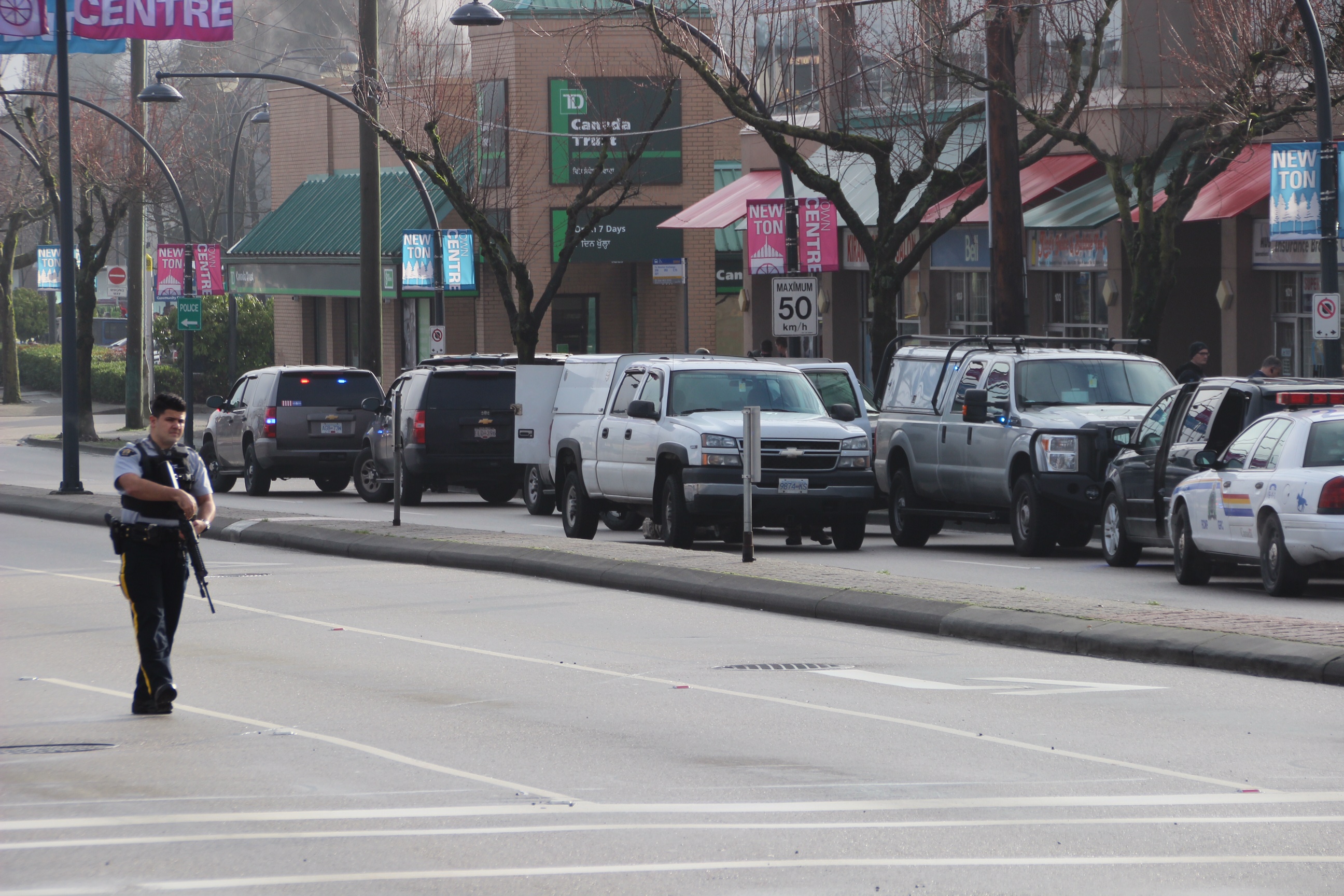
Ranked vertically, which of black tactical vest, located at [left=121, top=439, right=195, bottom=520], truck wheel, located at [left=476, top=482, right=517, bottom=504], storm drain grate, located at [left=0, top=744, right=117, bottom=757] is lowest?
storm drain grate, located at [left=0, top=744, right=117, bottom=757]

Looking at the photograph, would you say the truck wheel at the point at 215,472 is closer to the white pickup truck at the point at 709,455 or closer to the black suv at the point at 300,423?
the black suv at the point at 300,423

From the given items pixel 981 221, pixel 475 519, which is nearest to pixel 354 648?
pixel 475 519

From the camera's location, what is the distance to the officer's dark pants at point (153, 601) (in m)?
10.3

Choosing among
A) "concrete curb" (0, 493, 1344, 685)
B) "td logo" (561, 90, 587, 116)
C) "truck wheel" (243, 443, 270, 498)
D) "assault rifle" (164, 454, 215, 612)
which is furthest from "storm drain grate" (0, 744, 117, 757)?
"td logo" (561, 90, 587, 116)

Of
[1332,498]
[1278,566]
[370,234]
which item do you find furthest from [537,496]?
[1332,498]

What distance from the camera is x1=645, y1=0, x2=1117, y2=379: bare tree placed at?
2703cm

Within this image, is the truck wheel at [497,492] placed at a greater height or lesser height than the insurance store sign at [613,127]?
lesser

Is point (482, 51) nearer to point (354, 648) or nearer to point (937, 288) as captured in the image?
point (937, 288)

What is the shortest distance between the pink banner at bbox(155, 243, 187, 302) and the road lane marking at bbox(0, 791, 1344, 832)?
3662 cm

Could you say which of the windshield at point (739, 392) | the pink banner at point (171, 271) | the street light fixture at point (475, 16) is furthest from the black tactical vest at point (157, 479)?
the pink banner at point (171, 271)

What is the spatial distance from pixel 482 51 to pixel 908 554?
31648mm

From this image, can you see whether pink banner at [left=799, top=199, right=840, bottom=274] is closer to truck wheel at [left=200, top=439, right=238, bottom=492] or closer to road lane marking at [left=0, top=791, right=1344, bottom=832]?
truck wheel at [left=200, top=439, right=238, bottom=492]

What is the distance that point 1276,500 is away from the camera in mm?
15430

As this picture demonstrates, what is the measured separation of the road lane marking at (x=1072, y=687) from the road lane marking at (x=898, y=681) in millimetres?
171
